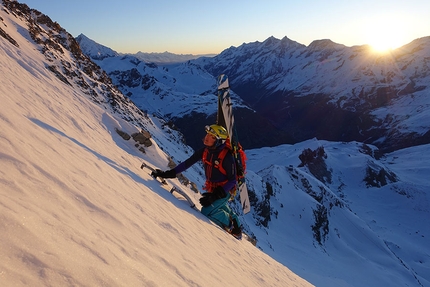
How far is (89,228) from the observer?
10.5 ft

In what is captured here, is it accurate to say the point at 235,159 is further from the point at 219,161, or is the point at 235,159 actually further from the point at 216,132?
the point at 216,132

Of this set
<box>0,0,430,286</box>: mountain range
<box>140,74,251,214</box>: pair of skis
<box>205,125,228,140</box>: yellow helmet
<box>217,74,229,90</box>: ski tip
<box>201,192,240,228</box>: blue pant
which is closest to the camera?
<box>0,0,430,286</box>: mountain range

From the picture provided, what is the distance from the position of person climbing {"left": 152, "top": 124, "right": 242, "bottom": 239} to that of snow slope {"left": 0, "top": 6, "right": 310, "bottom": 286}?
0.49m

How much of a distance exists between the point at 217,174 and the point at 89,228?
4.67 meters

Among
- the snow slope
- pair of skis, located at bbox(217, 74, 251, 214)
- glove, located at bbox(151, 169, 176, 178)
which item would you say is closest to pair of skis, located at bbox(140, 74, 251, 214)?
pair of skis, located at bbox(217, 74, 251, 214)

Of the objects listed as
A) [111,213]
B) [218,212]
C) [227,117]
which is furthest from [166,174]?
[111,213]

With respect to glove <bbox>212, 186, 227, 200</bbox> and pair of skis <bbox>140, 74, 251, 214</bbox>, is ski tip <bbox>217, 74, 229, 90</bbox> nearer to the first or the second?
pair of skis <bbox>140, 74, 251, 214</bbox>

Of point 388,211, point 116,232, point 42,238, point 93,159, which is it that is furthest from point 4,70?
point 388,211

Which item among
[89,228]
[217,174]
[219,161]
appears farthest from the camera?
[217,174]

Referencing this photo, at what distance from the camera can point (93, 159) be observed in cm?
608

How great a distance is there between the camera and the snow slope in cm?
235

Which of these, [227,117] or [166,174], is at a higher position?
[227,117]

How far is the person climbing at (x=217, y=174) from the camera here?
24.1ft

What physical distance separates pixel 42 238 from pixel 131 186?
11.5 ft
